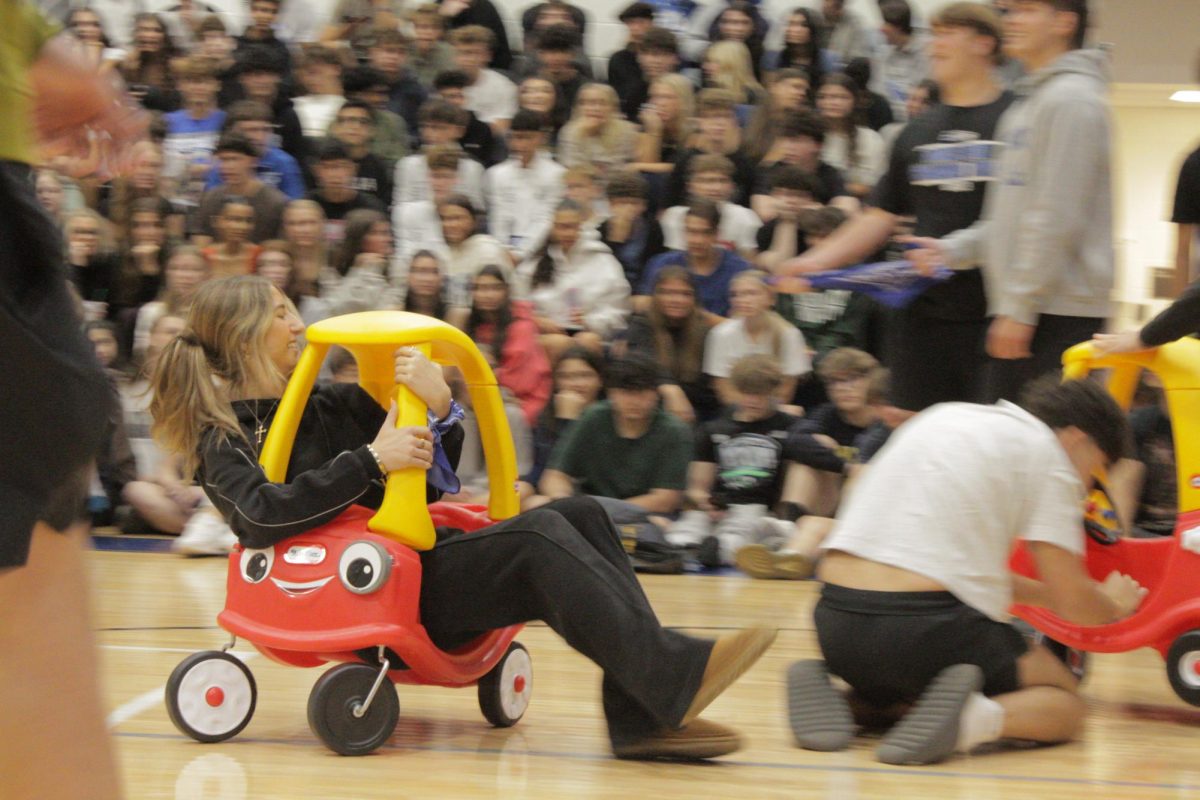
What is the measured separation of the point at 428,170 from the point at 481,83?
1400 mm

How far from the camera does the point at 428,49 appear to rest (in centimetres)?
955

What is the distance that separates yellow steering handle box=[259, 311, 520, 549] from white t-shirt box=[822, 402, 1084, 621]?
84cm

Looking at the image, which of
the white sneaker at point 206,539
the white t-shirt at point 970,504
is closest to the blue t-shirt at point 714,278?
the white sneaker at point 206,539

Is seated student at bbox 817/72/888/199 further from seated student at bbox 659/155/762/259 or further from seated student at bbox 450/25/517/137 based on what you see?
seated student at bbox 450/25/517/137

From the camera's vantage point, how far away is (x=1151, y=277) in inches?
475

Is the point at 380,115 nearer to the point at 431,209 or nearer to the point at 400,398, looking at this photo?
the point at 431,209

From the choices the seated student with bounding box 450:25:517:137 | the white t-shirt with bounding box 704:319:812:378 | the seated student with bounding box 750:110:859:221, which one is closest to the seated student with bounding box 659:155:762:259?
the seated student with bounding box 750:110:859:221

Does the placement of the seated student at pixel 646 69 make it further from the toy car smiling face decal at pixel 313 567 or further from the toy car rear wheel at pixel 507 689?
the toy car smiling face decal at pixel 313 567

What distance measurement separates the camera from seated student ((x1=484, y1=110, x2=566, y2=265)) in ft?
26.4

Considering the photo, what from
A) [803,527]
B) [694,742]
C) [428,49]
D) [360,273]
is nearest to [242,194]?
[360,273]

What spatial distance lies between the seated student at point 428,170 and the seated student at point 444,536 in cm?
455

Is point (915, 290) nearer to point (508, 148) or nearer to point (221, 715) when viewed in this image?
point (221, 715)

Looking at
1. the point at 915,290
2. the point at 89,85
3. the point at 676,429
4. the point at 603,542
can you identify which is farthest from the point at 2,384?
the point at 676,429

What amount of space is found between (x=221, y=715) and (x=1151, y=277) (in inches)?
402
